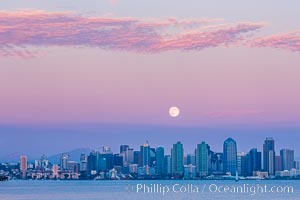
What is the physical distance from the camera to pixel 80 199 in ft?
428

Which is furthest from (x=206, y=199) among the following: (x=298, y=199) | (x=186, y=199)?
(x=298, y=199)

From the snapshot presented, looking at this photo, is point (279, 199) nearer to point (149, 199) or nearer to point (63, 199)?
point (149, 199)

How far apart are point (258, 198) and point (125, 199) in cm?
1819

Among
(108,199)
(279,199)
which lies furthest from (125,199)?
(279,199)

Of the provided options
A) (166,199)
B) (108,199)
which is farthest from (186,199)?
(108,199)

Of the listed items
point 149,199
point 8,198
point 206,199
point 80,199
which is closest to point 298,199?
point 206,199

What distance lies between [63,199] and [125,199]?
8.34m

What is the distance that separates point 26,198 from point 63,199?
5670mm

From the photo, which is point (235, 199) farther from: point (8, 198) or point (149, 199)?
point (8, 198)

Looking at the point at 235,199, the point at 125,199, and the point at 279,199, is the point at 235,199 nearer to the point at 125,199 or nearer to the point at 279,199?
the point at 279,199

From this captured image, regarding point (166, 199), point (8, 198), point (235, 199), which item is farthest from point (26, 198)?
point (235, 199)

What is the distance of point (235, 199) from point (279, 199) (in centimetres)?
604

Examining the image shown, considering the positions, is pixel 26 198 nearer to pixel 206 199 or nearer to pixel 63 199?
pixel 63 199

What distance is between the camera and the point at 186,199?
126 metres
